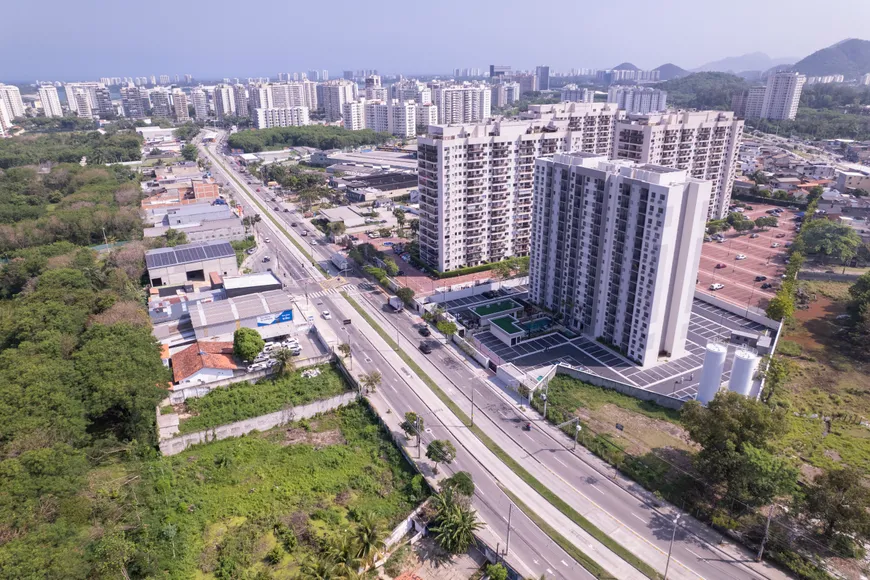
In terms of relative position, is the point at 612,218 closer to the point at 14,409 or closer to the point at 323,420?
the point at 323,420

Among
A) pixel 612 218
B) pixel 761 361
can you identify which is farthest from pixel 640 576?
pixel 612 218

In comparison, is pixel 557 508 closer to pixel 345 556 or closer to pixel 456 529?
pixel 456 529

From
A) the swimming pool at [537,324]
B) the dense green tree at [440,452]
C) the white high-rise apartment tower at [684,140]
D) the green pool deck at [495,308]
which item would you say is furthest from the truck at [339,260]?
the white high-rise apartment tower at [684,140]

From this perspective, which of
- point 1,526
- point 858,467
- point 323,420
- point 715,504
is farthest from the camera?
point 323,420

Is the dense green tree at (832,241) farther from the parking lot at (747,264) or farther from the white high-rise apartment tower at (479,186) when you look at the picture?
the white high-rise apartment tower at (479,186)

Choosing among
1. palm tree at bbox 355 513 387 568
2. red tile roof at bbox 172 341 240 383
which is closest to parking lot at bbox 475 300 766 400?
palm tree at bbox 355 513 387 568

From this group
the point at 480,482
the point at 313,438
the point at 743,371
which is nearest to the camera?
the point at 480,482

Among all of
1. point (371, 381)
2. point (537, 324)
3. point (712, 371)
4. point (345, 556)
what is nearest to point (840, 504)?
point (712, 371)
